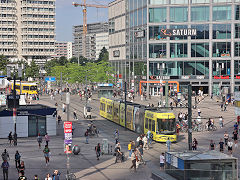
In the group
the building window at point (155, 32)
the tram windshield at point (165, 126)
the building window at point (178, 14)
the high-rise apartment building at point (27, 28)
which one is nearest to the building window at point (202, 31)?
the building window at point (178, 14)

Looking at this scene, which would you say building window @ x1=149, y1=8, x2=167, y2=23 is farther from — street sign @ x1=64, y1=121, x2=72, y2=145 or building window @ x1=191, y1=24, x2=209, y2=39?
street sign @ x1=64, y1=121, x2=72, y2=145

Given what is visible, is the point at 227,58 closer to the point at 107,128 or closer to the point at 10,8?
the point at 107,128

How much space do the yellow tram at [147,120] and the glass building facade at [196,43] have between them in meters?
42.8

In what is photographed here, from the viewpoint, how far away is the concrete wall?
145 ft

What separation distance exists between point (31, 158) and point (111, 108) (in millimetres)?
23830

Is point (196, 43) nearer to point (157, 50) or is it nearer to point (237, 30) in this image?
point (157, 50)

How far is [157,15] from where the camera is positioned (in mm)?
95938

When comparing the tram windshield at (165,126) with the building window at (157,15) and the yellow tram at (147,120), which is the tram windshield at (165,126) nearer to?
the yellow tram at (147,120)

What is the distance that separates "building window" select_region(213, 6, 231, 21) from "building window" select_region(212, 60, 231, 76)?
9247 mm

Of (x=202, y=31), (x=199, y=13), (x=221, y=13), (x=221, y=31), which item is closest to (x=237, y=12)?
(x=221, y=13)

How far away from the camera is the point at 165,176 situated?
74.5 ft

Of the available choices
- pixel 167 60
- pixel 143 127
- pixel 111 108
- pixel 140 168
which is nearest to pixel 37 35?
pixel 167 60

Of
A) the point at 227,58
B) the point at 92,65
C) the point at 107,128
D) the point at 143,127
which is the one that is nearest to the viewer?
the point at 143,127

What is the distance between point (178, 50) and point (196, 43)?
13.6 ft
